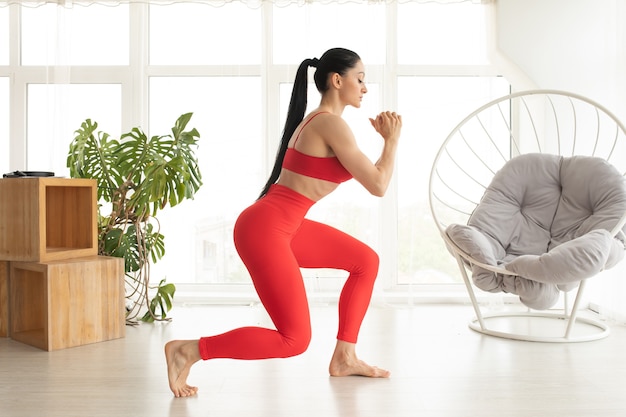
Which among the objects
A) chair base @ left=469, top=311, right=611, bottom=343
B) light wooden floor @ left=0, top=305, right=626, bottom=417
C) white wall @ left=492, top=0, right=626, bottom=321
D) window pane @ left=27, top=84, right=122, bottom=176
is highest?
white wall @ left=492, top=0, right=626, bottom=321

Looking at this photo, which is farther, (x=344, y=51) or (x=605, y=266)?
(x=605, y=266)

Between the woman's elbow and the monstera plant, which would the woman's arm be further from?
the monstera plant

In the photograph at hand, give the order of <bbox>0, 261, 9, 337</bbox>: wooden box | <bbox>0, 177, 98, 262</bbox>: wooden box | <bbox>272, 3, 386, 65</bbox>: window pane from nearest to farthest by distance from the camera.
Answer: <bbox>0, 177, 98, 262</bbox>: wooden box, <bbox>0, 261, 9, 337</bbox>: wooden box, <bbox>272, 3, 386, 65</bbox>: window pane

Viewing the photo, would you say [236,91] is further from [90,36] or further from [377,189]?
[377,189]

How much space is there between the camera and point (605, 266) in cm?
309

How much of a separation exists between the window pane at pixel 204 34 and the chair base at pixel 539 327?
2.11 metres

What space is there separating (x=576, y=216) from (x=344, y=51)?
1754mm

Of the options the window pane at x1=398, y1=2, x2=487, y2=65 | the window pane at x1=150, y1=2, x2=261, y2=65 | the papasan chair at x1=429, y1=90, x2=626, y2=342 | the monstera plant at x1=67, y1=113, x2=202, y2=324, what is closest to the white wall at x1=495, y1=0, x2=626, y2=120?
the papasan chair at x1=429, y1=90, x2=626, y2=342

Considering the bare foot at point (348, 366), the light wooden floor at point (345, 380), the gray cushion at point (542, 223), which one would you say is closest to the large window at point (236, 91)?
the gray cushion at point (542, 223)

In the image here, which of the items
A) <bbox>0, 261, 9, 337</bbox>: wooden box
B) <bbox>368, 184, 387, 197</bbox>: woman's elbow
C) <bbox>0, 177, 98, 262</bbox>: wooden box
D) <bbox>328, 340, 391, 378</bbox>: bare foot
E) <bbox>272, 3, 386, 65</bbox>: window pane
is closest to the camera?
<bbox>368, 184, 387, 197</bbox>: woman's elbow

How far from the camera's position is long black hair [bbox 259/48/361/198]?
8.02 ft

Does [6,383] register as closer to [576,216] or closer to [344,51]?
[344,51]

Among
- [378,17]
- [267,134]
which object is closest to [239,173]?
[267,134]

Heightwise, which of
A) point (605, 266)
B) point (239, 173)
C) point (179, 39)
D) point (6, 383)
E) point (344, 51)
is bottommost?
point (6, 383)
